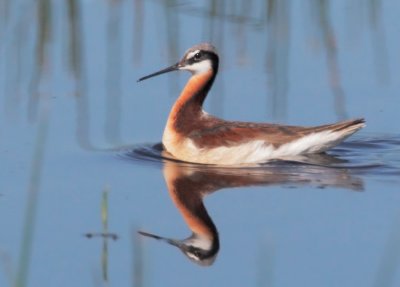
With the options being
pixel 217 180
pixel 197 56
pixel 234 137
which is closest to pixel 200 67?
pixel 197 56

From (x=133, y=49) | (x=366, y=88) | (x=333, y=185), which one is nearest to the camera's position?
(x=333, y=185)

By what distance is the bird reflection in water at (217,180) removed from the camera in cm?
1005

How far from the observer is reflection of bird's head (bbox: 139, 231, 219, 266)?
9.43 metres

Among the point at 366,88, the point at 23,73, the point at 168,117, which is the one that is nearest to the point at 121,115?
the point at 168,117

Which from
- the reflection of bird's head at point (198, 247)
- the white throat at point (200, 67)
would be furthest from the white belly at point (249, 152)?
the reflection of bird's head at point (198, 247)

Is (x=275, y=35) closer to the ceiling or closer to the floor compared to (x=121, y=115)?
closer to the ceiling

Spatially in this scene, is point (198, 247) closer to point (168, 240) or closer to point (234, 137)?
point (168, 240)

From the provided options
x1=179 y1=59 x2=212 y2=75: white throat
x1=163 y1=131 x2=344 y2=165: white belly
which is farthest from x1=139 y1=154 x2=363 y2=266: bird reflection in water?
x1=179 y1=59 x2=212 y2=75: white throat

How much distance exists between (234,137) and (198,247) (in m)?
2.68

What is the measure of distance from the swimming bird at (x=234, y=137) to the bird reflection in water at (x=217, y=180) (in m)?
0.14

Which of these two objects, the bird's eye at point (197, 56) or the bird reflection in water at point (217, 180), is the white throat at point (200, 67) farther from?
the bird reflection in water at point (217, 180)

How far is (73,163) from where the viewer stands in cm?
1159

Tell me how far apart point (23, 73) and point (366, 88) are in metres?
3.14

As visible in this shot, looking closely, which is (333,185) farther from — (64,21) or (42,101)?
(64,21)
